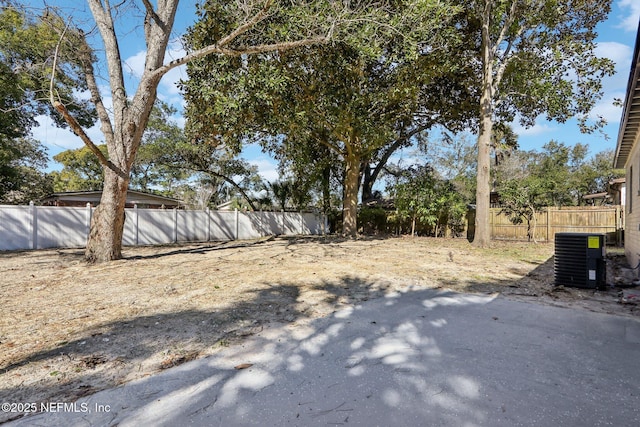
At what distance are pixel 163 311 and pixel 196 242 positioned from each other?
10493 millimetres

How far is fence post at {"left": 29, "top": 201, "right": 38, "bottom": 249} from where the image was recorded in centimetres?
1020

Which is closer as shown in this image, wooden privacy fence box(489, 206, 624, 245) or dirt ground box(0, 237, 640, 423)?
dirt ground box(0, 237, 640, 423)

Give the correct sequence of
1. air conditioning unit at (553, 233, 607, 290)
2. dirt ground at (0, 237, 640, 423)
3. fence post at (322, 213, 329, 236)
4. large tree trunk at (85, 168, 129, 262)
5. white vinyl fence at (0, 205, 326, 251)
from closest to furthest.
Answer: dirt ground at (0, 237, 640, 423), air conditioning unit at (553, 233, 607, 290), large tree trunk at (85, 168, 129, 262), white vinyl fence at (0, 205, 326, 251), fence post at (322, 213, 329, 236)

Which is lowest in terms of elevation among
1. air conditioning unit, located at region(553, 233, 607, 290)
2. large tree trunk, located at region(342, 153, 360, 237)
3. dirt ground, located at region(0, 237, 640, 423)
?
dirt ground, located at region(0, 237, 640, 423)

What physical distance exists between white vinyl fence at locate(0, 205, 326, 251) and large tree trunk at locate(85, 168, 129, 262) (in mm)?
4342

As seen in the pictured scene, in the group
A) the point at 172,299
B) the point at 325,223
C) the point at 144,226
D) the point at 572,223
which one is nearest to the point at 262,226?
the point at 325,223

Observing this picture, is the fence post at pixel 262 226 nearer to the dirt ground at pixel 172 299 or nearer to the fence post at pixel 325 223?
the fence post at pixel 325 223

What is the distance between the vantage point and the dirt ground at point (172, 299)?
256cm

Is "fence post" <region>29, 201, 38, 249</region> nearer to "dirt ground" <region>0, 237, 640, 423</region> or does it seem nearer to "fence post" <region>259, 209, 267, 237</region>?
"dirt ground" <region>0, 237, 640, 423</region>

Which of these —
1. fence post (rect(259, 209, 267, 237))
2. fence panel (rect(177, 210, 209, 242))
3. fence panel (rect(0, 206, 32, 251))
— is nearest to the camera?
fence panel (rect(0, 206, 32, 251))

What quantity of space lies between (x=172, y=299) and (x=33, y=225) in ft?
28.9

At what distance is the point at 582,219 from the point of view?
533 inches

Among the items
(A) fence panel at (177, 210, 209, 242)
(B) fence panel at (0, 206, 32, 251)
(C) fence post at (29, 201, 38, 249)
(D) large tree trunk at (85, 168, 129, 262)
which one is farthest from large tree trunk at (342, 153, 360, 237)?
(B) fence panel at (0, 206, 32, 251)

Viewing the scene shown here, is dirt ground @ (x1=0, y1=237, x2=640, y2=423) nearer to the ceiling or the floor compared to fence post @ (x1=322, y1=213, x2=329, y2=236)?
nearer to the floor
